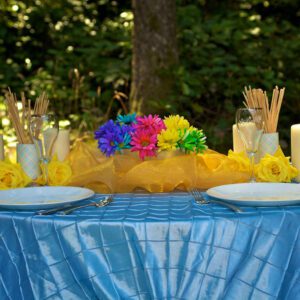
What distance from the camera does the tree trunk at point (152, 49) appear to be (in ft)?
14.4

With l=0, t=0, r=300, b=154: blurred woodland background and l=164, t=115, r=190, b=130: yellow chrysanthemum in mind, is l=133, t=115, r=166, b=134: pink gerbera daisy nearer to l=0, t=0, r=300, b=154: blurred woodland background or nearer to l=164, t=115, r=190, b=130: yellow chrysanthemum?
l=164, t=115, r=190, b=130: yellow chrysanthemum

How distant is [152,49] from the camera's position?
14.5 feet

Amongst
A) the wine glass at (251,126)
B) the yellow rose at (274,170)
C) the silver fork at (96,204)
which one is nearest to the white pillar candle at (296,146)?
the yellow rose at (274,170)

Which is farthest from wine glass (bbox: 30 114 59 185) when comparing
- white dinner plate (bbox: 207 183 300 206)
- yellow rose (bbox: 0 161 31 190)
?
white dinner plate (bbox: 207 183 300 206)

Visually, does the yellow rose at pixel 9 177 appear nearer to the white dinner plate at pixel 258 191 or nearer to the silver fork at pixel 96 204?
the silver fork at pixel 96 204

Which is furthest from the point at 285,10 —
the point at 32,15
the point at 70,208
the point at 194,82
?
the point at 70,208

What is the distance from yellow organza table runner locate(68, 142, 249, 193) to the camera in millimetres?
1642

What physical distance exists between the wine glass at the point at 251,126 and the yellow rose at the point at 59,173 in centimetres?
47

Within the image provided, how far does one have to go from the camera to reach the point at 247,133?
62.6 inches

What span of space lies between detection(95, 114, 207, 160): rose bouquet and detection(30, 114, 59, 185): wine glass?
0.21m

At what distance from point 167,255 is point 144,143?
0.51 m

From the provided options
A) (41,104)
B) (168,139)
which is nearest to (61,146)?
(41,104)

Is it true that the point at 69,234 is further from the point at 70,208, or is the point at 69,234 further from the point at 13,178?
the point at 13,178

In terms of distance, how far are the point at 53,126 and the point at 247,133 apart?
47cm
